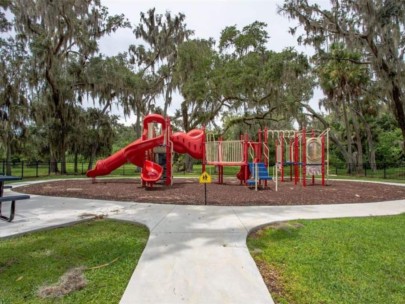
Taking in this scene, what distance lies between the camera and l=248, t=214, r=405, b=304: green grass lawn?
291cm

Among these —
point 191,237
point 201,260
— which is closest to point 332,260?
point 201,260

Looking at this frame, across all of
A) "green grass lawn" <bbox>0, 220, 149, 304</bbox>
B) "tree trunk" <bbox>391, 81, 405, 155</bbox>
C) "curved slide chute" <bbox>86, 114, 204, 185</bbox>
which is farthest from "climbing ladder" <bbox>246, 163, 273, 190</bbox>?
"tree trunk" <bbox>391, 81, 405, 155</bbox>

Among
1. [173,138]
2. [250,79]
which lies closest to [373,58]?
[250,79]

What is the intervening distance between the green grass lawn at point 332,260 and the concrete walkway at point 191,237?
0.26 meters

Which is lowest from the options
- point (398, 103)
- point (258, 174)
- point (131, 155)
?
point (258, 174)

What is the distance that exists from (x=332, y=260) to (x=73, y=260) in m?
3.09

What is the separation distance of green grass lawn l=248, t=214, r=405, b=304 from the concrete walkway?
26 centimetres

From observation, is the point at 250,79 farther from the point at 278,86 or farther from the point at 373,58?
the point at 373,58

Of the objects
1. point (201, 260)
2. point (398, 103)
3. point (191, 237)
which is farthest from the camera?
point (398, 103)

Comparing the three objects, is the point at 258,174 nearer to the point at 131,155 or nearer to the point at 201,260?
the point at 131,155

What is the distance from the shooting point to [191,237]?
14.7 feet

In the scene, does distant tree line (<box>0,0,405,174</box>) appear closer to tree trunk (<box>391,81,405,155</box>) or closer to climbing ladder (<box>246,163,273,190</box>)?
tree trunk (<box>391,81,405,155</box>)

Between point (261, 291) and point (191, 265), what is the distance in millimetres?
890

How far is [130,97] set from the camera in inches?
901
